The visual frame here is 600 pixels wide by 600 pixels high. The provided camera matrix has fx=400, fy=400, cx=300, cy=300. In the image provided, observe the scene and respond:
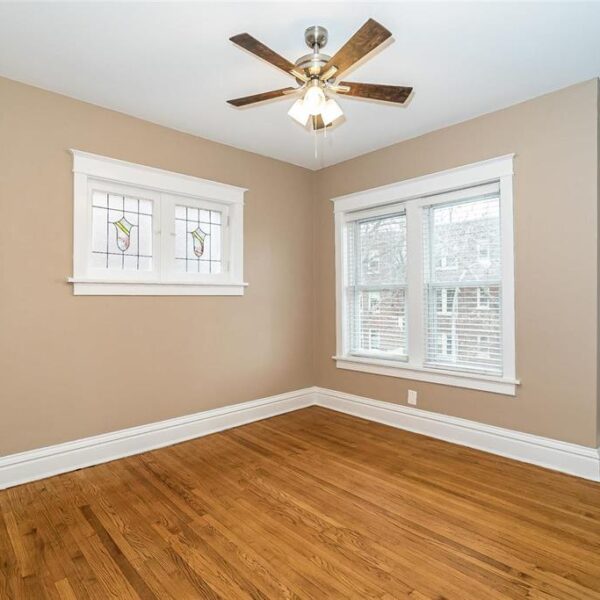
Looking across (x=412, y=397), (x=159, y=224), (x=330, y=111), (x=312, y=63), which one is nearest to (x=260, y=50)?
(x=312, y=63)

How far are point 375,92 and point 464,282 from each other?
1863 mm

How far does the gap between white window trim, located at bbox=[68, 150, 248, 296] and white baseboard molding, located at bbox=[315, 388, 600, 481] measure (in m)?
1.77

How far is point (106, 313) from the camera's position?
313 centimetres

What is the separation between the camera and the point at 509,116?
3.14 m

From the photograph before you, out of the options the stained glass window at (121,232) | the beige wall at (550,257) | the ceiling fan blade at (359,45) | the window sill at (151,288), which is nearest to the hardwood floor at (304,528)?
the beige wall at (550,257)

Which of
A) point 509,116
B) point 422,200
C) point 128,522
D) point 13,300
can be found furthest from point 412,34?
point 128,522

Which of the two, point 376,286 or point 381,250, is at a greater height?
point 381,250

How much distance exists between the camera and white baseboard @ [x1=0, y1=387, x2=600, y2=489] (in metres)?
2.75

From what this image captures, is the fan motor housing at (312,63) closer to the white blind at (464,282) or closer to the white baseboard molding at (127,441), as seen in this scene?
the white blind at (464,282)

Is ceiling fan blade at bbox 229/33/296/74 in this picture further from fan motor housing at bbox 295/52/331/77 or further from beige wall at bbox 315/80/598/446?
beige wall at bbox 315/80/598/446

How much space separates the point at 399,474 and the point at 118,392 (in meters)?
2.24

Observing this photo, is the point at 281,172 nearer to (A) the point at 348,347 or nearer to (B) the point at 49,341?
(A) the point at 348,347

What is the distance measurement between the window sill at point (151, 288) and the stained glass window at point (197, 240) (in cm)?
17

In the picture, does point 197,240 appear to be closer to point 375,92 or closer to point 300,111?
point 300,111
